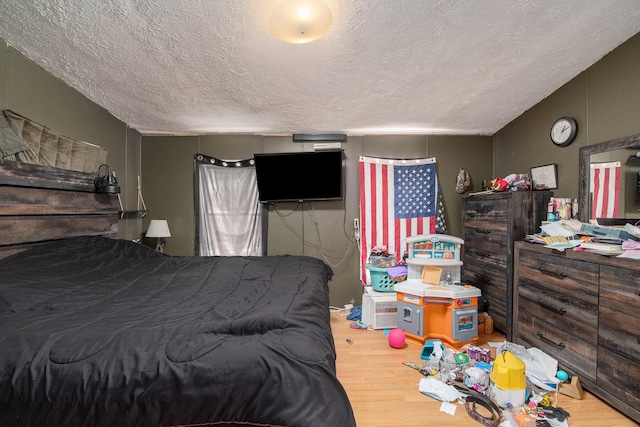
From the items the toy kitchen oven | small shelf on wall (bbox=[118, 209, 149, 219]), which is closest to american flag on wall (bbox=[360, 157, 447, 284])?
the toy kitchen oven

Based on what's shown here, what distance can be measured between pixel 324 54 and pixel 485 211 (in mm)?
2268

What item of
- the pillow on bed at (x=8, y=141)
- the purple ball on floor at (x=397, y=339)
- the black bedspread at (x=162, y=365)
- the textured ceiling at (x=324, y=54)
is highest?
the textured ceiling at (x=324, y=54)

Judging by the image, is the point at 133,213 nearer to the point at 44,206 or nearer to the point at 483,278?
the point at 44,206

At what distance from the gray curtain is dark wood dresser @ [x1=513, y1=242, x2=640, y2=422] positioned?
2879 mm

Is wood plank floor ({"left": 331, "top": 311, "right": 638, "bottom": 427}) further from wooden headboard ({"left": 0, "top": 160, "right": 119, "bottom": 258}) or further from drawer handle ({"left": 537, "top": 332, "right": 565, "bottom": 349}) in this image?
wooden headboard ({"left": 0, "top": 160, "right": 119, "bottom": 258})

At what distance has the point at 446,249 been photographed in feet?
9.04

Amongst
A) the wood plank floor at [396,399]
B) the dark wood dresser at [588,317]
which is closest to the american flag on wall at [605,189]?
the dark wood dresser at [588,317]

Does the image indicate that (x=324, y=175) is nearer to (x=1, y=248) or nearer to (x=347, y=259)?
(x=347, y=259)

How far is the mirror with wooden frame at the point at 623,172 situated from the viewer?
74.1 inches

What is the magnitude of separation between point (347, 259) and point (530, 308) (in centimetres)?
194

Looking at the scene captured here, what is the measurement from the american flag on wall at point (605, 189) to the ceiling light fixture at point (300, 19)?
2461mm

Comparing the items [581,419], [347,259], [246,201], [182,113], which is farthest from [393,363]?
[182,113]

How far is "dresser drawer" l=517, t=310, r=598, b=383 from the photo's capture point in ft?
5.71

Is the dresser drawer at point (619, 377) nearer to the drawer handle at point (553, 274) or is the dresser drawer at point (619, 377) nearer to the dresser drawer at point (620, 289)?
the dresser drawer at point (620, 289)
